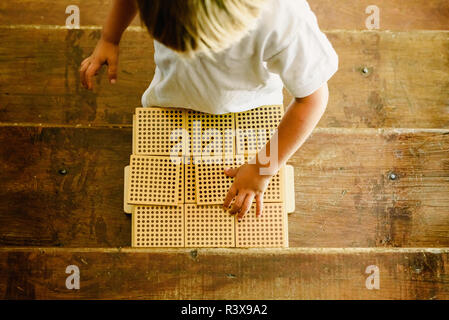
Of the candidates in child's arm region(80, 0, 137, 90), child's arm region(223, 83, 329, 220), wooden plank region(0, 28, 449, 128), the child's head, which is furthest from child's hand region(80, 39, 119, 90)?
the child's head

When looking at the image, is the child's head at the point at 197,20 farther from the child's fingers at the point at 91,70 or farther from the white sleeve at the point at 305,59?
the child's fingers at the point at 91,70

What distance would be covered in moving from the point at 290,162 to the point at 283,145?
48 centimetres

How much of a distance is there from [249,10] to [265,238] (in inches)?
34.1

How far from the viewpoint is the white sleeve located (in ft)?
2.88

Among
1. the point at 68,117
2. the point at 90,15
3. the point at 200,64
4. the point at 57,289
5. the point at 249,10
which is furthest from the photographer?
the point at 90,15

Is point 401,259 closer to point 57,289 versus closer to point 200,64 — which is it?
point 200,64

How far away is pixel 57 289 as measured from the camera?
4.50 ft

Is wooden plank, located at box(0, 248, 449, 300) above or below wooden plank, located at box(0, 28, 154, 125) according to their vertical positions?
below

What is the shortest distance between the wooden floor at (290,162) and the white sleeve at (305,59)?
0.68 m

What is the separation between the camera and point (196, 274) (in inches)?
54.1

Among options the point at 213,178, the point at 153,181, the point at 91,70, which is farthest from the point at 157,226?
the point at 91,70

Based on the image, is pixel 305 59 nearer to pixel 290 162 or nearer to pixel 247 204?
pixel 247 204

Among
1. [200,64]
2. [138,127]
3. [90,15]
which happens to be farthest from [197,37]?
[90,15]

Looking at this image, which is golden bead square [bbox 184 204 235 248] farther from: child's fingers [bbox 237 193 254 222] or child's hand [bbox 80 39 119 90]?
child's hand [bbox 80 39 119 90]
